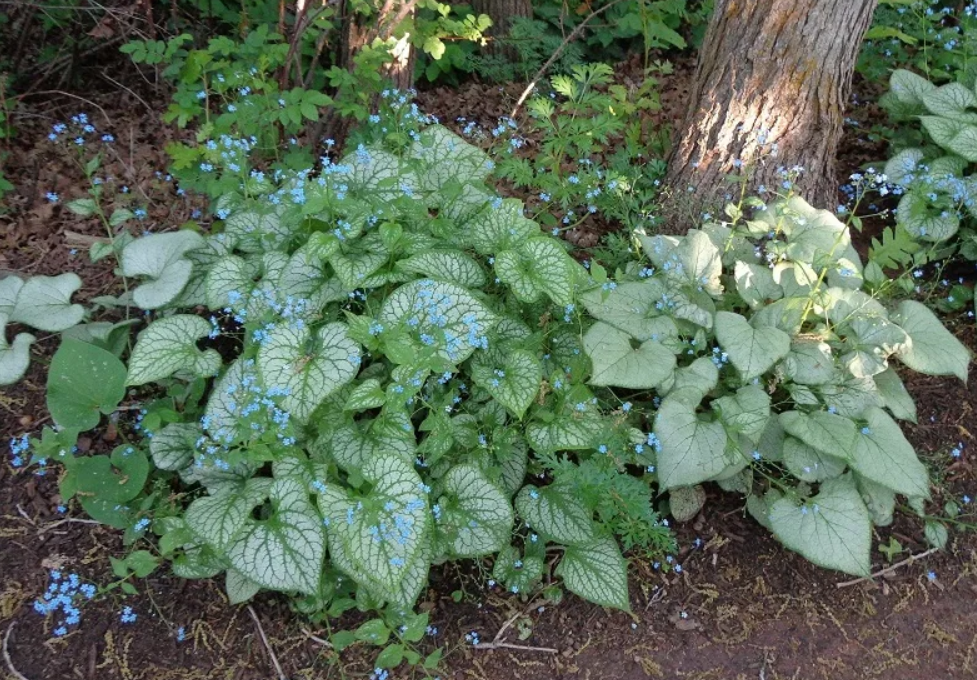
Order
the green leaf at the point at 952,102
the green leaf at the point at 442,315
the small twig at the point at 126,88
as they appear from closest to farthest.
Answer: the green leaf at the point at 442,315 < the green leaf at the point at 952,102 < the small twig at the point at 126,88

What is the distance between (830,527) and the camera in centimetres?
250

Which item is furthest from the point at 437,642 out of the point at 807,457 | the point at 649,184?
the point at 649,184

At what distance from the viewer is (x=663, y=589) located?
2580 mm

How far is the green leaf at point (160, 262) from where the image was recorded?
261 cm

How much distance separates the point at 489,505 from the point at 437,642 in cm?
48

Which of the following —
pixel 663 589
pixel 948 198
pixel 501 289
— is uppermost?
pixel 948 198

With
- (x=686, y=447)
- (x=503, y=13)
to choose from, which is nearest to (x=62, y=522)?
(x=686, y=447)

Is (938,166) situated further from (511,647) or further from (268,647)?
(268,647)

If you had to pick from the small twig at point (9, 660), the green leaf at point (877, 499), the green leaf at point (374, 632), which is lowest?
the small twig at point (9, 660)

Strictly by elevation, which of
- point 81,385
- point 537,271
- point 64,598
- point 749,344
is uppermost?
point 537,271

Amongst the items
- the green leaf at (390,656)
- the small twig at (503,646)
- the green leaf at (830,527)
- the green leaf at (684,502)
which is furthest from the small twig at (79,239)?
the green leaf at (830,527)

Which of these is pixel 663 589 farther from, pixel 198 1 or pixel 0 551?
pixel 198 1

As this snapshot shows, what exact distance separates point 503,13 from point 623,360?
2.55 metres

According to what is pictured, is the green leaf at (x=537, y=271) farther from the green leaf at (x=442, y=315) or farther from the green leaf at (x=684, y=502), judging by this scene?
the green leaf at (x=684, y=502)
